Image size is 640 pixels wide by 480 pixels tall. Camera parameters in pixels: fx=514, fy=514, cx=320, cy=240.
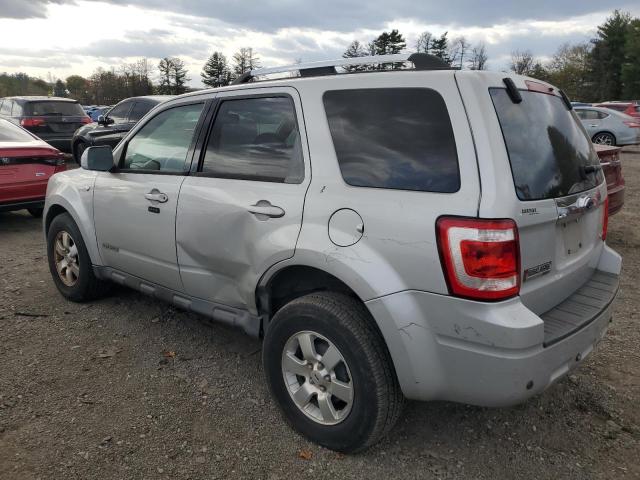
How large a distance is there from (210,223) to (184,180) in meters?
0.44

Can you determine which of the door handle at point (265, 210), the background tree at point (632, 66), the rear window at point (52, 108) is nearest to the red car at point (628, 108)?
the rear window at point (52, 108)

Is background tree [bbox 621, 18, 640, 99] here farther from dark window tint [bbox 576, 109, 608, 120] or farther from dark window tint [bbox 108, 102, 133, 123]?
dark window tint [bbox 108, 102, 133, 123]

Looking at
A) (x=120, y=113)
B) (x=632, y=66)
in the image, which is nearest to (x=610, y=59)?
(x=632, y=66)

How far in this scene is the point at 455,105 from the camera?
2.17 metres

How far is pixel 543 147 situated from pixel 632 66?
55.0m

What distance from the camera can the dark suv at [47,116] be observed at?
40.7 ft

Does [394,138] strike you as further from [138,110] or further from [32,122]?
[32,122]

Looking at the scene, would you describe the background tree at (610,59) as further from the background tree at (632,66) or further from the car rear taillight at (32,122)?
the car rear taillight at (32,122)

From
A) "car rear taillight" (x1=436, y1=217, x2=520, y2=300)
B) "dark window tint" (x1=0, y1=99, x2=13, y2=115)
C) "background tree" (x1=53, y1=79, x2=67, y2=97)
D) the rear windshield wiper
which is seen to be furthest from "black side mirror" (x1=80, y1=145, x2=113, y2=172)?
"background tree" (x1=53, y1=79, x2=67, y2=97)

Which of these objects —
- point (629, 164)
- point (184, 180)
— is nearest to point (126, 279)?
point (184, 180)

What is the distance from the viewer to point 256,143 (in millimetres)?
3006

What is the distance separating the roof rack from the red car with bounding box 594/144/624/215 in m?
3.71

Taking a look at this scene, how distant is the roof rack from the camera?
253cm

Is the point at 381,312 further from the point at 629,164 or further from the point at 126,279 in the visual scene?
the point at 629,164
